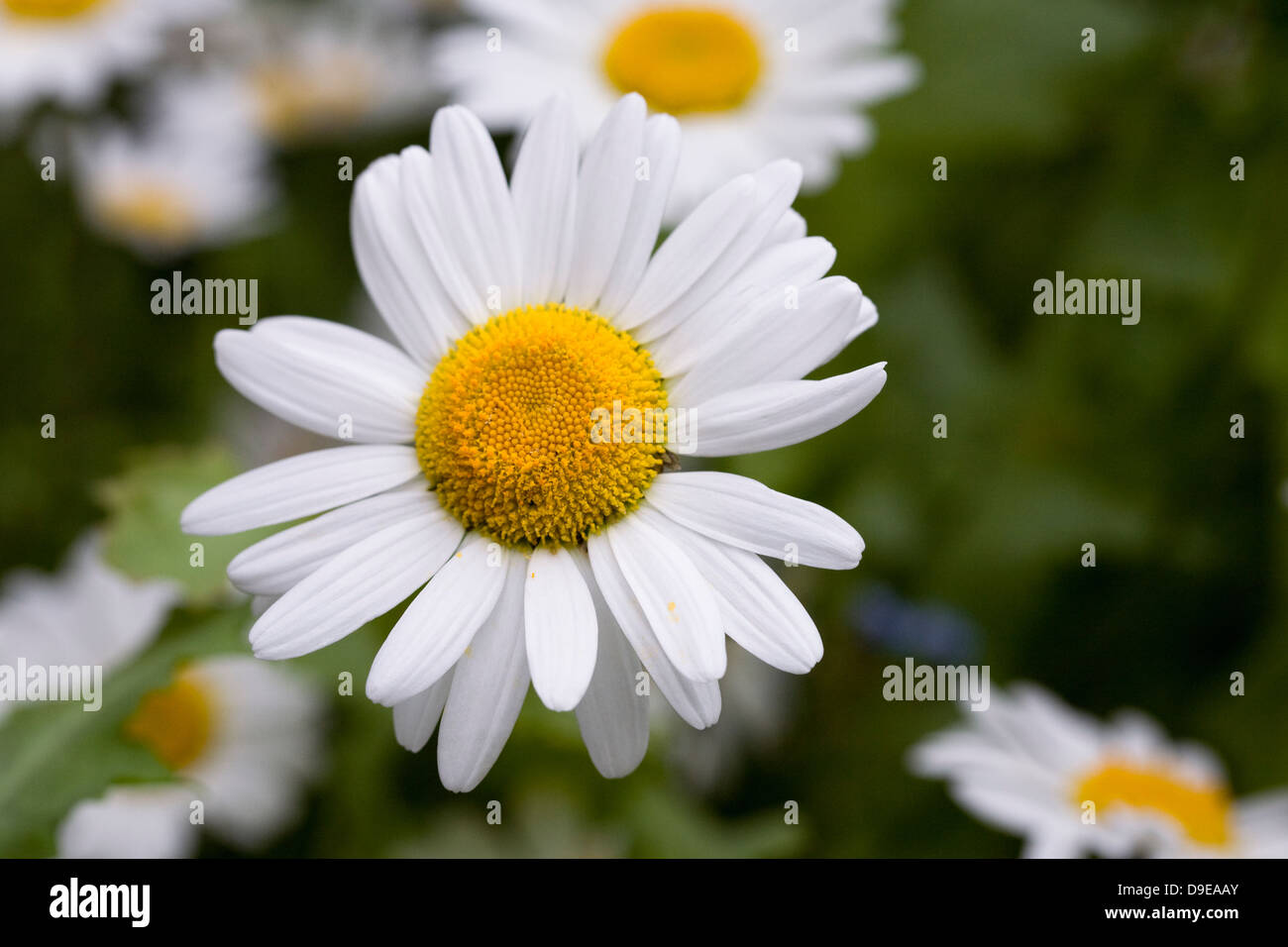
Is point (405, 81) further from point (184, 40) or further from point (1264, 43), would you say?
point (1264, 43)

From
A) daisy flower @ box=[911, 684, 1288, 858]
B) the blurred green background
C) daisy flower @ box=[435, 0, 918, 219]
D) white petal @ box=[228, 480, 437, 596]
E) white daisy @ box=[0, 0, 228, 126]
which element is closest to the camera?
white petal @ box=[228, 480, 437, 596]

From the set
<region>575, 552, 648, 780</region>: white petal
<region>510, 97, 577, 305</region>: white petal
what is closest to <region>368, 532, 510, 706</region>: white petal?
<region>575, 552, 648, 780</region>: white petal

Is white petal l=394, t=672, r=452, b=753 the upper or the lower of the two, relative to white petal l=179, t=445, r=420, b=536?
lower

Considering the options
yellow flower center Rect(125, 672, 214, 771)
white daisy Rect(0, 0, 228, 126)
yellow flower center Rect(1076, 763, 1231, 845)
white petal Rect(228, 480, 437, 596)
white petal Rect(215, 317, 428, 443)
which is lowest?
yellow flower center Rect(1076, 763, 1231, 845)

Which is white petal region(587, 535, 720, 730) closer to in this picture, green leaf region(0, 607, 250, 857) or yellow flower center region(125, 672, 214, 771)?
green leaf region(0, 607, 250, 857)

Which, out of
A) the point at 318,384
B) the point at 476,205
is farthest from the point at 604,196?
the point at 318,384

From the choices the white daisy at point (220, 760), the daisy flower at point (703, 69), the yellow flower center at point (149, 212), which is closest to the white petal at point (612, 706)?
the daisy flower at point (703, 69)

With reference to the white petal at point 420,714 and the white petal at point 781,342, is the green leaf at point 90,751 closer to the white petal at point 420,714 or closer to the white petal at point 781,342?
the white petal at point 420,714
